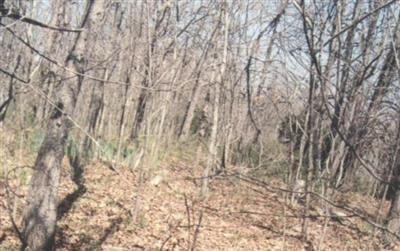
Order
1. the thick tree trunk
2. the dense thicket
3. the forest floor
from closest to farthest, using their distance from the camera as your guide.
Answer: the dense thicket < the thick tree trunk < the forest floor

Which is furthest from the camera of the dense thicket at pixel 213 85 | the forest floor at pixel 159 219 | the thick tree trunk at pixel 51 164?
the forest floor at pixel 159 219

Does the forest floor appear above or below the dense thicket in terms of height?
below

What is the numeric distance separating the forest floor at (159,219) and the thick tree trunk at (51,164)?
36 centimetres

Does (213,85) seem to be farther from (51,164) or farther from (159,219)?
(51,164)

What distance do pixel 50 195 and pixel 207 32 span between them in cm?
995

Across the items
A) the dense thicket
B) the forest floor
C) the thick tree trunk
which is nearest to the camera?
the dense thicket

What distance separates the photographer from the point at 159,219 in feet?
30.0

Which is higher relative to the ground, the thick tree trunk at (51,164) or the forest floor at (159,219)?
the thick tree trunk at (51,164)

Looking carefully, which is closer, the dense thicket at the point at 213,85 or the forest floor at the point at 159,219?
the dense thicket at the point at 213,85

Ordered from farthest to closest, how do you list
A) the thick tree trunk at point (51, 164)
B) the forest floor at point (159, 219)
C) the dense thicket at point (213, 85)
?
the forest floor at point (159, 219) → the thick tree trunk at point (51, 164) → the dense thicket at point (213, 85)

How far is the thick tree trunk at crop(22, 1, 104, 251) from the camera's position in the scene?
6.61m

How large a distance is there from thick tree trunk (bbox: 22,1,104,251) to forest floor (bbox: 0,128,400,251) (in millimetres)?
364

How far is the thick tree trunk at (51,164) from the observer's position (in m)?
6.61

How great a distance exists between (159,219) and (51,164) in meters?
2.95
